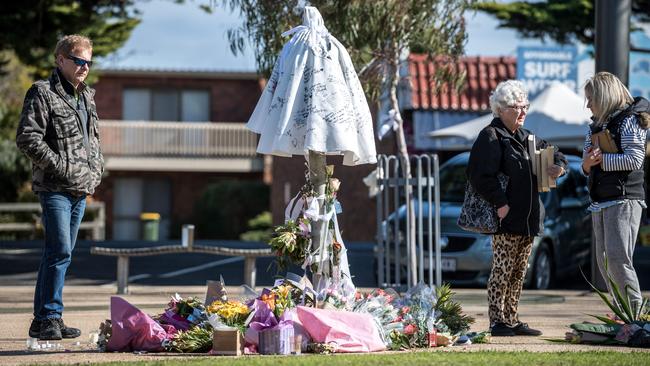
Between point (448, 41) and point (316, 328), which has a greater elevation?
point (448, 41)

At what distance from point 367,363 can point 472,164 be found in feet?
8.41

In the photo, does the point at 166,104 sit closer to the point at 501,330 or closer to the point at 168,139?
the point at 168,139

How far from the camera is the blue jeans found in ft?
29.2

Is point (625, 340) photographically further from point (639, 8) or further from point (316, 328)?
point (639, 8)

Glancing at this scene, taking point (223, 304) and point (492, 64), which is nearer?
point (223, 304)

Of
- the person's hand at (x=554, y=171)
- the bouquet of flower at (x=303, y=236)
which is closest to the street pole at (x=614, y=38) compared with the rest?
the person's hand at (x=554, y=171)

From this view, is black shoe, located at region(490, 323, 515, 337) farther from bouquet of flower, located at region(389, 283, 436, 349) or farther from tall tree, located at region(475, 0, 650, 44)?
tall tree, located at region(475, 0, 650, 44)

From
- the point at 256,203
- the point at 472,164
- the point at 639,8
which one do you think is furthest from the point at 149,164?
the point at 472,164

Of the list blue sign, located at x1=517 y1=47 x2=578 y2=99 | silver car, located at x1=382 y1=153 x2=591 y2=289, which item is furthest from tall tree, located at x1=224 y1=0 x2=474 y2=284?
blue sign, located at x1=517 y1=47 x2=578 y2=99

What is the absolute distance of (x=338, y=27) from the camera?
49.3 feet

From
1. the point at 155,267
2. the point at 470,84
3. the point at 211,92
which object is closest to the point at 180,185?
the point at 211,92

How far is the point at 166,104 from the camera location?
41.3 meters

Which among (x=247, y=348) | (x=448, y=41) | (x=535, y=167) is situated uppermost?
(x=448, y=41)

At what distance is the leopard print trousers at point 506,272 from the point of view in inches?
385
